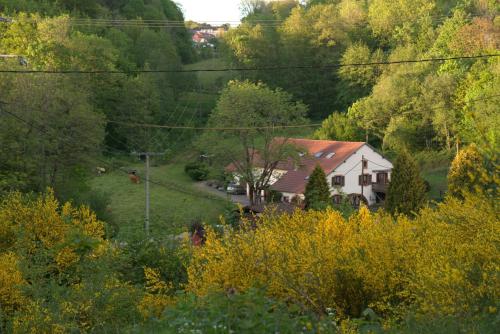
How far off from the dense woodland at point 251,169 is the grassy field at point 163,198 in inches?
16.0

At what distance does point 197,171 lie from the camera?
4444cm

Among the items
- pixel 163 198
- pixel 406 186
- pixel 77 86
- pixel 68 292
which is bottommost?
pixel 68 292

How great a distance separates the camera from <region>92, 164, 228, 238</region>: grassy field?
111ft

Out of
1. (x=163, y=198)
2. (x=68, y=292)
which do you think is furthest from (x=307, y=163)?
(x=68, y=292)

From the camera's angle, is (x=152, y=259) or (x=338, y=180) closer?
(x=152, y=259)

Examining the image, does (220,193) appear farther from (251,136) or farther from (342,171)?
(342,171)

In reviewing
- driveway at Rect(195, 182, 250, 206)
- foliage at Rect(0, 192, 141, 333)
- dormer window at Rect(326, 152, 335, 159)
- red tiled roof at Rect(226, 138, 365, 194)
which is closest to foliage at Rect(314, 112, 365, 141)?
red tiled roof at Rect(226, 138, 365, 194)

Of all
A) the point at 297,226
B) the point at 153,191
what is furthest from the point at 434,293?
the point at 153,191

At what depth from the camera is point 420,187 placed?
27.9m

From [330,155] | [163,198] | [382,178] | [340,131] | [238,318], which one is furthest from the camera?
[340,131]

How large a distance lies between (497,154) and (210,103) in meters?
53.6

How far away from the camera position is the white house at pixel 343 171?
35812 millimetres

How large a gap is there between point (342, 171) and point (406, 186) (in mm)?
8703

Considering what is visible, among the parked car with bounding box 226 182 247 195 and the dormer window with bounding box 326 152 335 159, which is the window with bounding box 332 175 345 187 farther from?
the parked car with bounding box 226 182 247 195
